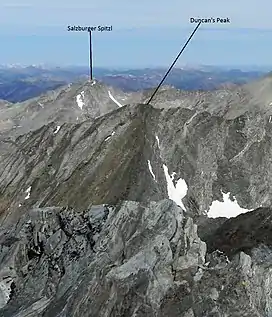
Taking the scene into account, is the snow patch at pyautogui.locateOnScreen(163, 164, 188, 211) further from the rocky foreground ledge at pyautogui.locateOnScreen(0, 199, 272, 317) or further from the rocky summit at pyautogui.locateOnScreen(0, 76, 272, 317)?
the rocky foreground ledge at pyautogui.locateOnScreen(0, 199, 272, 317)

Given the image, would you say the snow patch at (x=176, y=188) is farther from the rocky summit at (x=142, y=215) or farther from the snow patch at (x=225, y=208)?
the snow patch at (x=225, y=208)

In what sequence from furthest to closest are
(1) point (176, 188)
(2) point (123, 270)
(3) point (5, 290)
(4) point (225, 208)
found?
(4) point (225, 208) < (1) point (176, 188) < (3) point (5, 290) < (2) point (123, 270)

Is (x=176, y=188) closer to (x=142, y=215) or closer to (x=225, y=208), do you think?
(x=225, y=208)

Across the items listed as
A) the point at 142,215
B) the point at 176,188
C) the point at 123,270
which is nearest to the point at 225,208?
the point at 176,188

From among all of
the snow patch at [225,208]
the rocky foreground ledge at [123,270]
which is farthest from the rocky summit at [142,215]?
the snow patch at [225,208]

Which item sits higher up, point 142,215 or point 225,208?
point 142,215

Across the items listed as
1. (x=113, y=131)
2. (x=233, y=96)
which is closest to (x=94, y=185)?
(x=113, y=131)

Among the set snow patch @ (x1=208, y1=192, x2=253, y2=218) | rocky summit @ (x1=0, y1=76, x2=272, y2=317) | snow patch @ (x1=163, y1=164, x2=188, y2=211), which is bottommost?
snow patch @ (x1=208, y1=192, x2=253, y2=218)

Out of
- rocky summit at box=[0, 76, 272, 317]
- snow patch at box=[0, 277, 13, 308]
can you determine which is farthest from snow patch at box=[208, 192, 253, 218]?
snow patch at box=[0, 277, 13, 308]
